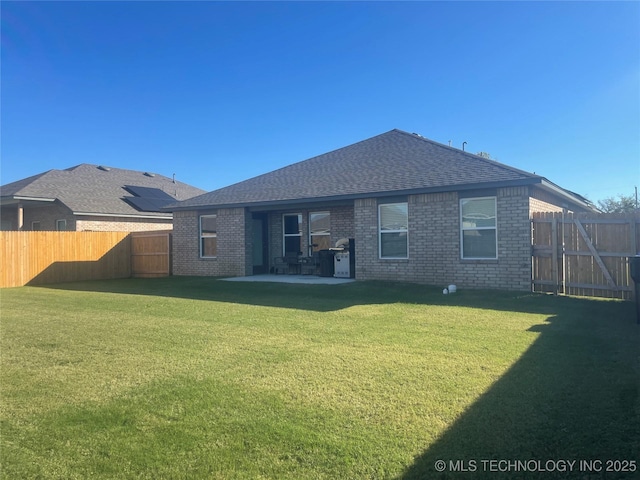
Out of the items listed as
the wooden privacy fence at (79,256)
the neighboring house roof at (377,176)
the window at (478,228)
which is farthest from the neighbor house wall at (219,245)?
the window at (478,228)

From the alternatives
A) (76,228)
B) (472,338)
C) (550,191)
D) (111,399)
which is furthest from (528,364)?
(76,228)

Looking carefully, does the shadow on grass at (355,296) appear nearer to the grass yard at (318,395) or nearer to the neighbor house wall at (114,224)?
the grass yard at (318,395)

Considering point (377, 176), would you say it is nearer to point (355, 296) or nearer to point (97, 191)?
point (355, 296)

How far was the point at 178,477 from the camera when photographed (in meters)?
3.00

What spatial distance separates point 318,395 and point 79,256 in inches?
694

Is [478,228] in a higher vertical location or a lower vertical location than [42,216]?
lower

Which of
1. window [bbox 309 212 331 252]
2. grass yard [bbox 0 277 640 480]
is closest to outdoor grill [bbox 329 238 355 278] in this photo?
window [bbox 309 212 331 252]

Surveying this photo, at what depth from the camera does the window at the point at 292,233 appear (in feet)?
59.6

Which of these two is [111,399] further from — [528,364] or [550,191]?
[550,191]

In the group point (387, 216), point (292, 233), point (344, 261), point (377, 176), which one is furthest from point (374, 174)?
point (292, 233)

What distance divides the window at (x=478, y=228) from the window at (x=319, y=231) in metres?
5.92

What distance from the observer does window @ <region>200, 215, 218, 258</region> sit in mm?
18495

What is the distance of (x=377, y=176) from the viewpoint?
15.1m

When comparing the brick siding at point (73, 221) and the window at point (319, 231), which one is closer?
the window at point (319, 231)
